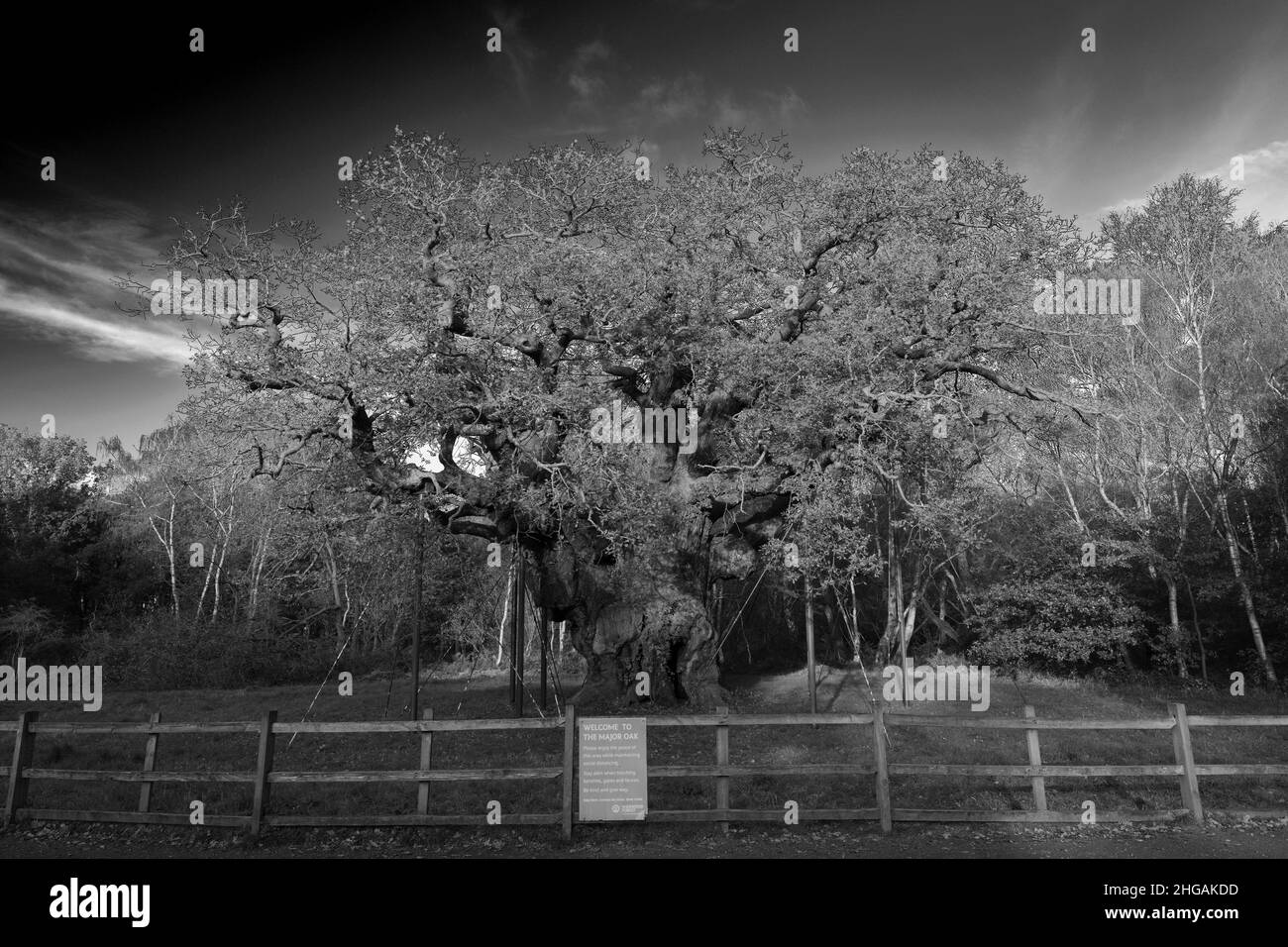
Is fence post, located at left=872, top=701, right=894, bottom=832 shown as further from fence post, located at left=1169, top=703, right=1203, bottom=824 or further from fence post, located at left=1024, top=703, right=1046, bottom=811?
fence post, located at left=1169, top=703, right=1203, bottom=824

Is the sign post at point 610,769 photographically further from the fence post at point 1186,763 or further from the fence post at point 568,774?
the fence post at point 1186,763

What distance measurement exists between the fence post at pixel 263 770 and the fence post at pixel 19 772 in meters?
3.24

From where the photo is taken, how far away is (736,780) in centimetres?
1205
